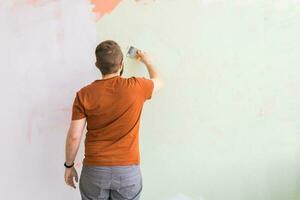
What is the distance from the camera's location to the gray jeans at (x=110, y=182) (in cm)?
165

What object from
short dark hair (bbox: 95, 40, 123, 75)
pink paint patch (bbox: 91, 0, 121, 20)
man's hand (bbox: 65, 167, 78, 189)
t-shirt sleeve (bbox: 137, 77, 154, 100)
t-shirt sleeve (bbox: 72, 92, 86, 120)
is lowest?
man's hand (bbox: 65, 167, 78, 189)

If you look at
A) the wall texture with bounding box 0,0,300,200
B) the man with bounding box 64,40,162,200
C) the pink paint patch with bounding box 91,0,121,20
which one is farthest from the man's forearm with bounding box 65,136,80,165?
the pink paint patch with bounding box 91,0,121,20

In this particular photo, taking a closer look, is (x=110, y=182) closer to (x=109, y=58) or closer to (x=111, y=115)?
(x=111, y=115)

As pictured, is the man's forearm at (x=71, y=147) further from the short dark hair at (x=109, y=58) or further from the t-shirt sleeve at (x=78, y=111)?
the short dark hair at (x=109, y=58)

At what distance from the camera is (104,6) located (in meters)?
1.88

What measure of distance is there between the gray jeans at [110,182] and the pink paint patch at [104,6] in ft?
2.29

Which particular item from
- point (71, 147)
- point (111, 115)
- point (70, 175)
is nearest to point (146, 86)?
point (111, 115)

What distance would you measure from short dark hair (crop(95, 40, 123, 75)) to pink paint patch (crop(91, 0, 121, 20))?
30 cm

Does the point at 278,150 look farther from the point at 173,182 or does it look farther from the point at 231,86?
the point at 173,182

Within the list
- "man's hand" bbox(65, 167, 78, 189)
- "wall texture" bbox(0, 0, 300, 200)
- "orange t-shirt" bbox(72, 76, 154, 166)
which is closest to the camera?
"orange t-shirt" bbox(72, 76, 154, 166)

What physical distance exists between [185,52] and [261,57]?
356 millimetres

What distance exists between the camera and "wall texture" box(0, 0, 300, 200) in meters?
1.90

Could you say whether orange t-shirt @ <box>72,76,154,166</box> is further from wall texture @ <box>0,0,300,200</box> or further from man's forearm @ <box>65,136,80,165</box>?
wall texture @ <box>0,0,300,200</box>

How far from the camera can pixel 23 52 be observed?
6.31 ft
